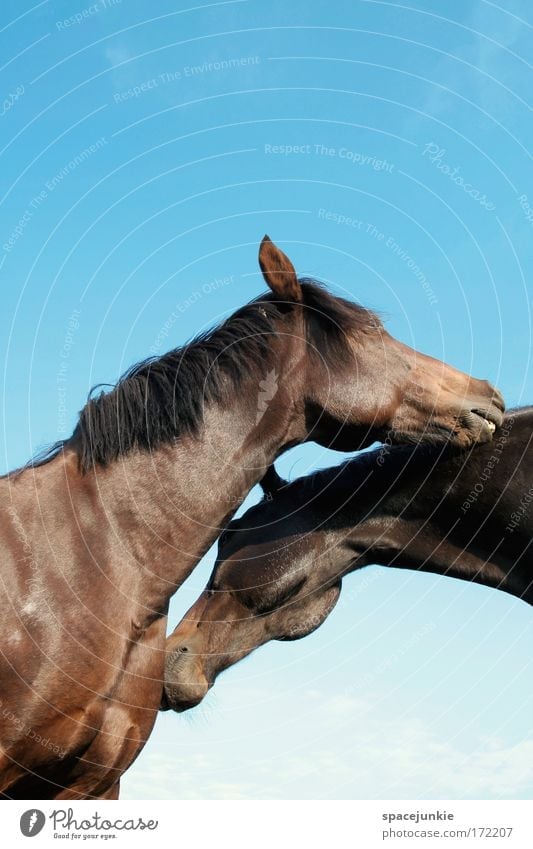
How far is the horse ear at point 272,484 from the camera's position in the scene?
762 cm

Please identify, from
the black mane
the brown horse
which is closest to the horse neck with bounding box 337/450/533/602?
the brown horse

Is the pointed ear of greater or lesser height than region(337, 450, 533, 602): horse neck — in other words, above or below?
above

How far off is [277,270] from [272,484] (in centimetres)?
227

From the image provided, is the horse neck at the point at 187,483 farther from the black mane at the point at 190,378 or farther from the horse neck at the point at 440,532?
the horse neck at the point at 440,532

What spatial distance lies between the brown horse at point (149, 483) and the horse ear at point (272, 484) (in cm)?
148

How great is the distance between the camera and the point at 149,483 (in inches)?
228

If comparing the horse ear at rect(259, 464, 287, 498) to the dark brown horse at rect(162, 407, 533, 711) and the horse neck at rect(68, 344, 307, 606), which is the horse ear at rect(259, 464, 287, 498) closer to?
the dark brown horse at rect(162, 407, 533, 711)

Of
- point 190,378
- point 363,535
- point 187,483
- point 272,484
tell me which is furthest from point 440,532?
point 190,378

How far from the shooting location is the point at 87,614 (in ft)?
17.6

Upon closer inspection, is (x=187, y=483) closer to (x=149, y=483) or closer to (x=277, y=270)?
(x=149, y=483)

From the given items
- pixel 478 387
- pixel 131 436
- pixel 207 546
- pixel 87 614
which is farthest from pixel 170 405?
pixel 478 387

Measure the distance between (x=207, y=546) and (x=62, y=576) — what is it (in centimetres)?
97

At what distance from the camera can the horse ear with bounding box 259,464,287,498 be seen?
762cm

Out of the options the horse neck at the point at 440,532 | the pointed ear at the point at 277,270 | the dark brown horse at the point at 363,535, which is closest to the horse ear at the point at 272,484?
the dark brown horse at the point at 363,535
